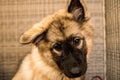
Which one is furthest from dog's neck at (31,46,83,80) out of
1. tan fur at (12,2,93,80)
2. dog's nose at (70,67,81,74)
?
dog's nose at (70,67,81,74)

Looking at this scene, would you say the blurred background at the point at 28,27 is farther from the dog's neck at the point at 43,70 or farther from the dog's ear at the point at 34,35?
the dog's ear at the point at 34,35

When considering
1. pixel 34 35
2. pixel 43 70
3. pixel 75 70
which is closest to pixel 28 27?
pixel 43 70

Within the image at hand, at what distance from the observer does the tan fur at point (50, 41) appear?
219 centimetres

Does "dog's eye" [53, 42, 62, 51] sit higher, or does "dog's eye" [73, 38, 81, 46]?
"dog's eye" [73, 38, 81, 46]

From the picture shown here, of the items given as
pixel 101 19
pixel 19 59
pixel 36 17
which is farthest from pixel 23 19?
pixel 101 19

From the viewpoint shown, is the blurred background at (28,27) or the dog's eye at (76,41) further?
the blurred background at (28,27)

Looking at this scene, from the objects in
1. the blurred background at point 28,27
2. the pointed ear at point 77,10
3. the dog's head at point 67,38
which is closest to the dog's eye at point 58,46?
the dog's head at point 67,38

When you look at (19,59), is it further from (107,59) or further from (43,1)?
(107,59)

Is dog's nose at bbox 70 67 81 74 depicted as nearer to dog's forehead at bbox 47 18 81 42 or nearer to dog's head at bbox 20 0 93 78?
dog's head at bbox 20 0 93 78

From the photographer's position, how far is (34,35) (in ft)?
6.93

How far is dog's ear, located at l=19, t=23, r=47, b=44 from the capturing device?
2.08 m

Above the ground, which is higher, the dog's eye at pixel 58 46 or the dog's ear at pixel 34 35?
the dog's ear at pixel 34 35

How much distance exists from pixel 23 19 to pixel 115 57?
110 centimetres

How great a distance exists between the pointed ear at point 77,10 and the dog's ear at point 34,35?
267mm
